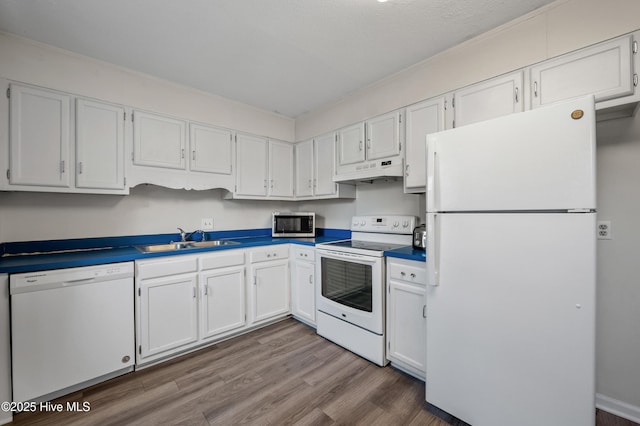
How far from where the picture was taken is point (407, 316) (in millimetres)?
1982

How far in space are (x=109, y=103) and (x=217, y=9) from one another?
1295 mm

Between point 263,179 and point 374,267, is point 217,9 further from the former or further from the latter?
point 374,267

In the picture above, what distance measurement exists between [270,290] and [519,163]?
7.98 ft

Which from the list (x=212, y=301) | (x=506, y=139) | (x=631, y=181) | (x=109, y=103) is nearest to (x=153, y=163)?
(x=109, y=103)

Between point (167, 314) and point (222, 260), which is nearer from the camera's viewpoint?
point (167, 314)

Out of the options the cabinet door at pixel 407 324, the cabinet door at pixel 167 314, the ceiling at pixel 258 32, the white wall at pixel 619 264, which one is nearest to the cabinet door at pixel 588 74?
the white wall at pixel 619 264

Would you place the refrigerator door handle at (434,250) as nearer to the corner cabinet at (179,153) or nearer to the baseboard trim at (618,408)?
the baseboard trim at (618,408)

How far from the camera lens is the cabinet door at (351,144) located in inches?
108

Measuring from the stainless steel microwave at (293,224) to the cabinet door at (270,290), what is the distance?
43 cm

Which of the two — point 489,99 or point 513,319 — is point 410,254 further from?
point 489,99

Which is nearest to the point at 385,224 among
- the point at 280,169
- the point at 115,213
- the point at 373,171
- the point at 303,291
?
the point at 373,171

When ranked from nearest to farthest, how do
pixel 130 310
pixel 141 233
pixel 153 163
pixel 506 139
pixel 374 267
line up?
1. pixel 506 139
2. pixel 130 310
3. pixel 374 267
4. pixel 153 163
5. pixel 141 233

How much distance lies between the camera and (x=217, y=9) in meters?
1.68

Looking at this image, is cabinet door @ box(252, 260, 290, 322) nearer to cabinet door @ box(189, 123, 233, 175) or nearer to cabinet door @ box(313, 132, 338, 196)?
cabinet door @ box(313, 132, 338, 196)
